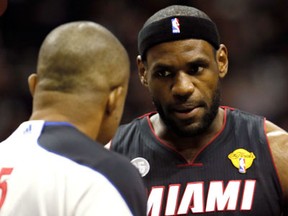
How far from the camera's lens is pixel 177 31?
3.29m

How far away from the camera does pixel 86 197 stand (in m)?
1.99

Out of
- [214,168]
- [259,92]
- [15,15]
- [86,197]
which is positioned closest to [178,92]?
[214,168]

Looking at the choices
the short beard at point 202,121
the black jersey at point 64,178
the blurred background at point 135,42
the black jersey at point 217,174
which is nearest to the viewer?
the black jersey at point 64,178

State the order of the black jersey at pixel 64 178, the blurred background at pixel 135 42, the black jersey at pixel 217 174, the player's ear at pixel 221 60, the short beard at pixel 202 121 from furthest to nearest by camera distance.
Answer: the blurred background at pixel 135 42, the player's ear at pixel 221 60, the short beard at pixel 202 121, the black jersey at pixel 217 174, the black jersey at pixel 64 178

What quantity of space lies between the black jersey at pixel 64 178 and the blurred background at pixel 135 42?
464cm

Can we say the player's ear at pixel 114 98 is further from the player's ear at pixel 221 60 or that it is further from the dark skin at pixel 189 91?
the player's ear at pixel 221 60

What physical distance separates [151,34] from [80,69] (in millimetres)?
1214

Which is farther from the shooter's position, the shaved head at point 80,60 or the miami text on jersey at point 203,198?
the miami text on jersey at point 203,198

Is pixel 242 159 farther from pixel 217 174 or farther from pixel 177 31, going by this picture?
pixel 177 31

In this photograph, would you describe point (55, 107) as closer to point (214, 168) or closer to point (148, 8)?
point (214, 168)

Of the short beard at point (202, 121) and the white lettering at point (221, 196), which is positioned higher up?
the short beard at point (202, 121)

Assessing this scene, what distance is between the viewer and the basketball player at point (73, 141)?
2002mm

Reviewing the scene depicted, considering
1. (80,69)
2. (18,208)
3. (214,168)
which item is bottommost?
(214,168)

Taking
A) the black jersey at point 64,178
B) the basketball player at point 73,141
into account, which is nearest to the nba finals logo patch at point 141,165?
the basketball player at point 73,141
